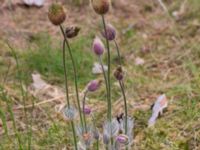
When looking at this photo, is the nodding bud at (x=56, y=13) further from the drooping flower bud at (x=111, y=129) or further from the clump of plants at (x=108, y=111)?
the drooping flower bud at (x=111, y=129)

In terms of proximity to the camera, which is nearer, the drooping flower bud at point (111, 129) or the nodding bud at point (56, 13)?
the nodding bud at point (56, 13)

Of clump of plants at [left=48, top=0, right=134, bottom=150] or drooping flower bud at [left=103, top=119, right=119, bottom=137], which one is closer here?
clump of plants at [left=48, top=0, right=134, bottom=150]

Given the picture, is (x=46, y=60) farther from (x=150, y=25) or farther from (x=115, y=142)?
(x=115, y=142)

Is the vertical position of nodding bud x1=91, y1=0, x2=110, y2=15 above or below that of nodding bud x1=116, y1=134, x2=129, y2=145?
above

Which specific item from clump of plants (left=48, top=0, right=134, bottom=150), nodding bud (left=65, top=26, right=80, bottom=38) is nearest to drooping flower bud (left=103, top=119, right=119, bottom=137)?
clump of plants (left=48, top=0, right=134, bottom=150)

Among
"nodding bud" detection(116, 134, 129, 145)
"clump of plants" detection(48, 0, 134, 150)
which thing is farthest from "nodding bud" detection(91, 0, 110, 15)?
"nodding bud" detection(116, 134, 129, 145)

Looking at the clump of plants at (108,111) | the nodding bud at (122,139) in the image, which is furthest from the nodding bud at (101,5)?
the nodding bud at (122,139)

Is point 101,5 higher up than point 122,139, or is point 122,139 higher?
point 101,5

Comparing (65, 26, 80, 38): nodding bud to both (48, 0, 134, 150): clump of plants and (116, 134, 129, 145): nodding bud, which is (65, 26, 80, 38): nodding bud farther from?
(116, 134, 129, 145): nodding bud

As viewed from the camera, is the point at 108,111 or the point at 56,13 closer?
the point at 56,13

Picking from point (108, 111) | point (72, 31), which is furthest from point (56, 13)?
point (108, 111)

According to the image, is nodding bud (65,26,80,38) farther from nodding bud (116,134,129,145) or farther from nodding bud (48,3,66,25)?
nodding bud (116,134,129,145)

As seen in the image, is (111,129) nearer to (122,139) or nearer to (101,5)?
(122,139)

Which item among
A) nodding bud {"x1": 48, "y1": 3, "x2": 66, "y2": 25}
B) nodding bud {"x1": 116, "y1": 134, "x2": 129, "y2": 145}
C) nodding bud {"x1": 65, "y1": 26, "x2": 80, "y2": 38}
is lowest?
nodding bud {"x1": 116, "y1": 134, "x2": 129, "y2": 145}
